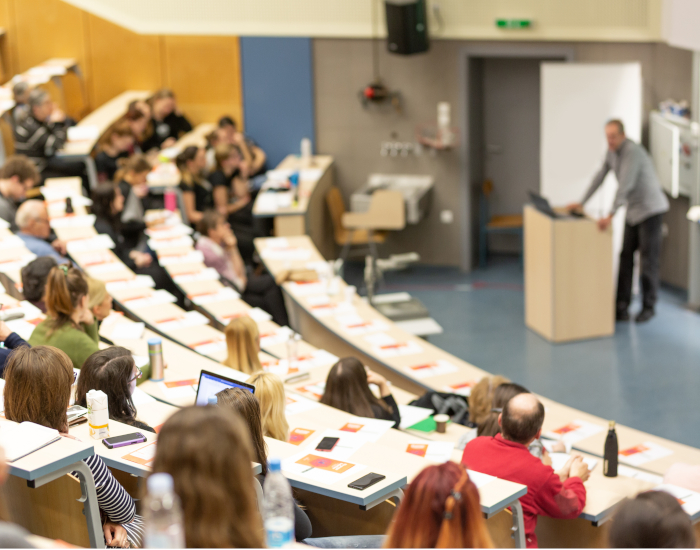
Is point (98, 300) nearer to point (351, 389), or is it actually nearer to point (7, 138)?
point (351, 389)

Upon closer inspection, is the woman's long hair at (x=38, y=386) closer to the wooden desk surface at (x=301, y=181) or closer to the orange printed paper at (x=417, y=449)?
the orange printed paper at (x=417, y=449)

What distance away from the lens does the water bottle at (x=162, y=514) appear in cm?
177

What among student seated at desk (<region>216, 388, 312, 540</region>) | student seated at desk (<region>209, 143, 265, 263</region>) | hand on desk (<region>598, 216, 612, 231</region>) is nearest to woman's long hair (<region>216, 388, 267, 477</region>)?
student seated at desk (<region>216, 388, 312, 540</region>)

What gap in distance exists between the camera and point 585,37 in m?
9.42

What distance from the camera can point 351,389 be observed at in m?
4.57

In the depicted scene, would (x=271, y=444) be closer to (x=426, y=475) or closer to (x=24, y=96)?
(x=426, y=475)

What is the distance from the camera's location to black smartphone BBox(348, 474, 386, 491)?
10.2ft

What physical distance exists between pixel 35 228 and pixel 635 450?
180 inches

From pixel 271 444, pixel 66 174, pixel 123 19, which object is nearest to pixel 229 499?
pixel 271 444

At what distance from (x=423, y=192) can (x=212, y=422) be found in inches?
327

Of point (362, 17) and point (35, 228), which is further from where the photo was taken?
point (362, 17)

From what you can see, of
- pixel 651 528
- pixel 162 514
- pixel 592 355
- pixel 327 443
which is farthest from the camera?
pixel 592 355

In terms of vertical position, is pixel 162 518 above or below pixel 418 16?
below

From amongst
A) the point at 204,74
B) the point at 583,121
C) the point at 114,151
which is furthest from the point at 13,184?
the point at 583,121
